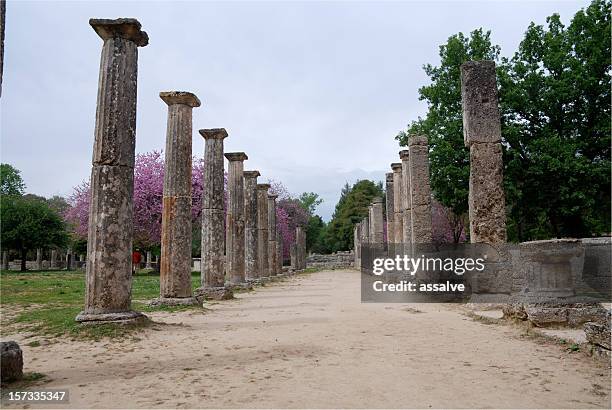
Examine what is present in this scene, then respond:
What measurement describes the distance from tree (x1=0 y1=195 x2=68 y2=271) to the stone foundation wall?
960 inches

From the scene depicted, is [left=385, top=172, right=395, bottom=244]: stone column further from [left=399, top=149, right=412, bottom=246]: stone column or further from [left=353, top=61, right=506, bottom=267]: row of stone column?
[left=353, top=61, right=506, bottom=267]: row of stone column

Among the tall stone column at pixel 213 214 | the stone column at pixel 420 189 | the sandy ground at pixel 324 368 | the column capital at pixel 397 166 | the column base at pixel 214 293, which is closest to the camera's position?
the sandy ground at pixel 324 368

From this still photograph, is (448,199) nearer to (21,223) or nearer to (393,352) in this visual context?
(393,352)

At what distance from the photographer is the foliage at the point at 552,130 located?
1727 centimetres

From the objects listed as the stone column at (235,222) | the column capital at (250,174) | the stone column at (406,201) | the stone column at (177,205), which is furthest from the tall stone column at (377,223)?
the stone column at (177,205)

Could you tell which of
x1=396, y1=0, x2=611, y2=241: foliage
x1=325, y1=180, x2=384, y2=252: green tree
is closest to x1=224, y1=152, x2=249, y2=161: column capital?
x1=396, y1=0, x2=611, y2=241: foliage

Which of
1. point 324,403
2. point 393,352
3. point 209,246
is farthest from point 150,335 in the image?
point 209,246

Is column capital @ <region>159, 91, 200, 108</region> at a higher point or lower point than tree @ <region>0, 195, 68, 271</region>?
higher

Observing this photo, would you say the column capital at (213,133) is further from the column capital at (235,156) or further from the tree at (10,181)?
the tree at (10,181)

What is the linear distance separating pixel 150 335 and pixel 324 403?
413 centimetres

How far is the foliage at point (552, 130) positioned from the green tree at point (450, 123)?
43mm

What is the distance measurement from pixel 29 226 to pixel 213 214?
27.1 metres

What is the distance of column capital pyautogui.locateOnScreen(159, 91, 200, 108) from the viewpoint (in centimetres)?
1135

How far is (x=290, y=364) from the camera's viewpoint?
5266 mm
